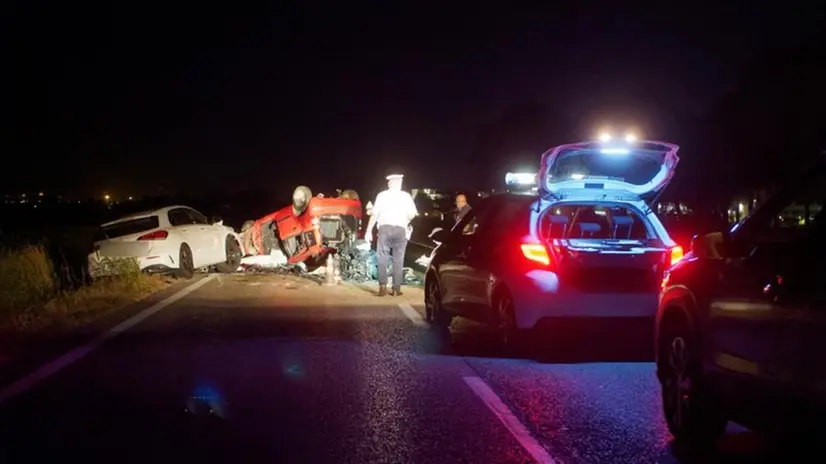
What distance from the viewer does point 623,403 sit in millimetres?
7531

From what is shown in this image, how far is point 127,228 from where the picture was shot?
19.2 m

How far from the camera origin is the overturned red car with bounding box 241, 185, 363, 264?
18.9 m

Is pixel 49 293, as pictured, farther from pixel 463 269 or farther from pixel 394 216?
pixel 463 269

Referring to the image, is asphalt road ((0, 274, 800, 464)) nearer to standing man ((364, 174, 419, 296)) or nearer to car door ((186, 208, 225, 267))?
standing man ((364, 174, 419, 296))

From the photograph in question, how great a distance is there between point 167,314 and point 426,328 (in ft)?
12.9

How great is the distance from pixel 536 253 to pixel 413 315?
4.21 meters

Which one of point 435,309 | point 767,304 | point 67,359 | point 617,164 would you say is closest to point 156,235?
point 435,309

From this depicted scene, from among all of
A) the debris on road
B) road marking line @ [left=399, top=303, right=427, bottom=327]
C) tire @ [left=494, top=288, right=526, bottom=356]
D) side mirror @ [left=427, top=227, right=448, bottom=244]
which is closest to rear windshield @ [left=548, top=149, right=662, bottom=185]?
tire @ [left=494, top=288, right=526, bottom=356]

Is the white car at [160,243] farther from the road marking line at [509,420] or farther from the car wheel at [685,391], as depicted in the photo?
the car wheel at [685,391]

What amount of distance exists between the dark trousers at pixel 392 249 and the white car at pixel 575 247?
446cm

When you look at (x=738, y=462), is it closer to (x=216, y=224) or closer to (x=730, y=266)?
(x=730, y=266)

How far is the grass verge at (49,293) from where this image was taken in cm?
1241

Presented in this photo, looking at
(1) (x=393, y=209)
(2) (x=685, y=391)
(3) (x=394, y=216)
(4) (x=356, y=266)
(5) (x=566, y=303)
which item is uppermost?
(1) (x=393, y=209)

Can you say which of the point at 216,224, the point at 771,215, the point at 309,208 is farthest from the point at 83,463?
the point at 216,224
